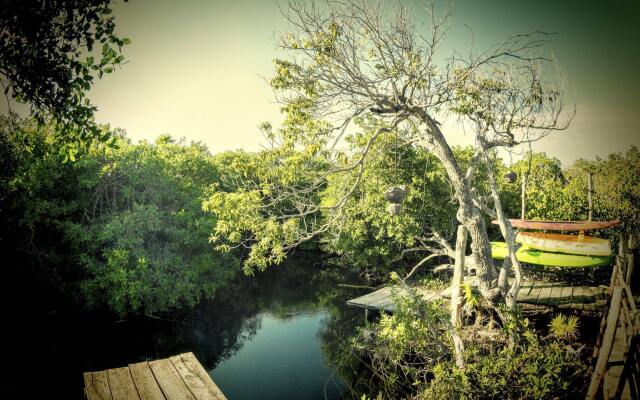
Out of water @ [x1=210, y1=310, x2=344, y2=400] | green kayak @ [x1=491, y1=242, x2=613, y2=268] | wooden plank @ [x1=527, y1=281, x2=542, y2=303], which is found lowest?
water @ [x1=210, y1=310, x2=344, y2=400]

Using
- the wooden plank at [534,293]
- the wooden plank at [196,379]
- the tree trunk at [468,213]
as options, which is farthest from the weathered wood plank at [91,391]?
the wooden plank at [534,293]

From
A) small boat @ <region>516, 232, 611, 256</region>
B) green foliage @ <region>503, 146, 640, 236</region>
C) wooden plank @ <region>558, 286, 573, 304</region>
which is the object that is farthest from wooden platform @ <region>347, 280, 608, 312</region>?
green foliage @ <region>503, 146, 640, 236</region>

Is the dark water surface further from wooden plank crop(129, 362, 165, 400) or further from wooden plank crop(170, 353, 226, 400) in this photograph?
wooden plank crop(129, 362, 165, 400)

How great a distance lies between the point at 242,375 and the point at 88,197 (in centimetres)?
842

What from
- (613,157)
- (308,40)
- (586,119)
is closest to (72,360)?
(308,40)

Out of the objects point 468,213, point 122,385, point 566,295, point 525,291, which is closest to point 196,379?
point 122,385

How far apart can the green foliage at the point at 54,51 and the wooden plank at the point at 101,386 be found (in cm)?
355

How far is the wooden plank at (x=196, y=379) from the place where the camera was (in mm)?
4695

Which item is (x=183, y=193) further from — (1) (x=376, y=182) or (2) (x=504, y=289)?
(2) (x=504, y=289)

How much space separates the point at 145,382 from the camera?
16.4 feet

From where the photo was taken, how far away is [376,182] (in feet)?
42.8

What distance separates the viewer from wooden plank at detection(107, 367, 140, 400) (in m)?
4.64

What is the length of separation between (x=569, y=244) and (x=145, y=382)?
1031 centimetres

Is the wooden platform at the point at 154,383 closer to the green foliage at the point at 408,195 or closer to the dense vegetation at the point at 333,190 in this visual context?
the dense vegetation at the point at 333,190
